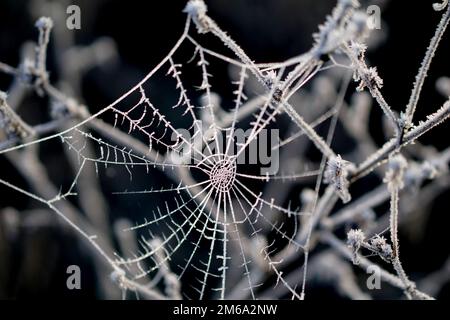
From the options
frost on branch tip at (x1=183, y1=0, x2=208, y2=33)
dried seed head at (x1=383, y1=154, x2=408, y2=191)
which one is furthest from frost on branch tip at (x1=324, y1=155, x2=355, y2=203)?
frost on branch tip at (x1=183, y1=0, x2=208, y2=33)

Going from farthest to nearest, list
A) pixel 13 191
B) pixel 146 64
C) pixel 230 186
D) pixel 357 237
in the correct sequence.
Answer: pixel 146 64 → pixel 13 191 → pixel 230 186 → pixel 357 237

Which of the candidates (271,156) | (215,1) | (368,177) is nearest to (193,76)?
(215,1)

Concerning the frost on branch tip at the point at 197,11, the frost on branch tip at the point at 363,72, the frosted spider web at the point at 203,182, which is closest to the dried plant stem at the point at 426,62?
the frost on branch tip at the point at 363,72

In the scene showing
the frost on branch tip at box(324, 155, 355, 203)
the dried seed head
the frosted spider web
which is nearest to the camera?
the dried seed head

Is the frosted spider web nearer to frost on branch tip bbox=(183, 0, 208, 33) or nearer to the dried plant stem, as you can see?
frost on branch tip bbox=(183, 0, 208, 33)

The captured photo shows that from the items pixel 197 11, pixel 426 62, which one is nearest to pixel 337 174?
pixel 426 62

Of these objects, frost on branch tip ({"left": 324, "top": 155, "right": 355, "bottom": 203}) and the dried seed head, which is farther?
frost on branch tip ({"left": 324, "top": 155, "right": 355, "bottom": 203})

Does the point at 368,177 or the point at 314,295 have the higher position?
the point at 368,177

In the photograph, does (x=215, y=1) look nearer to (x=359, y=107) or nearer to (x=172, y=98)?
(x=172, y=98)

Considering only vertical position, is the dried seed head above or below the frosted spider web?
below
